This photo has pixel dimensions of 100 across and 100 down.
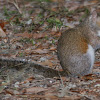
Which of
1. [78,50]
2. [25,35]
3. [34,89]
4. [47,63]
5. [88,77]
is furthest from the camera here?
[25,35]

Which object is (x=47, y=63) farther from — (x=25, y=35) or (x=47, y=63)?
(x=25, y=35)

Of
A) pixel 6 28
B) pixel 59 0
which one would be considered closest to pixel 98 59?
pixel 6 28

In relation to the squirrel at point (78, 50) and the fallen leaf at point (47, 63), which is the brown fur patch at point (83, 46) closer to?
the squirrel at point (78, 50)

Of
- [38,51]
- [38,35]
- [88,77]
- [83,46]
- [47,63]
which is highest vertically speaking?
[38,35]

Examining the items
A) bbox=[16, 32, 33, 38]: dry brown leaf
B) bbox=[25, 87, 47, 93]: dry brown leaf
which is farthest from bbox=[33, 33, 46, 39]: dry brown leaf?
bbox=[25, 87, 47, 93]: dry brown leaf

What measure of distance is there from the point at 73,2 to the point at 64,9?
155 cm

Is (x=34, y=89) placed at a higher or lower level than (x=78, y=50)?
lower

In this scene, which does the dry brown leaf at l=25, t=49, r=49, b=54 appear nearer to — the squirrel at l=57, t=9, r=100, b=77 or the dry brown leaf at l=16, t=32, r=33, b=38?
the dry brown leaf at l=16, t=32, r=33, b=38

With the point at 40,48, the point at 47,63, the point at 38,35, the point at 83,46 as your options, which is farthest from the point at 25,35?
the point at 83,46

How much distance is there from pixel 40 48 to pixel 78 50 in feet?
6.57

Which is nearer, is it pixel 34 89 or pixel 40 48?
pixel 34 89

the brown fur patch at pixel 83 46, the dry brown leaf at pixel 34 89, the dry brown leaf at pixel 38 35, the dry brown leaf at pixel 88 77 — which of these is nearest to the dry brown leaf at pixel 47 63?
the dry brown leaf at pixel 88 77

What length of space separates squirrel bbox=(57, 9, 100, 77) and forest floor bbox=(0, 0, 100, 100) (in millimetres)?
221

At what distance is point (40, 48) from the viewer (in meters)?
7.64
